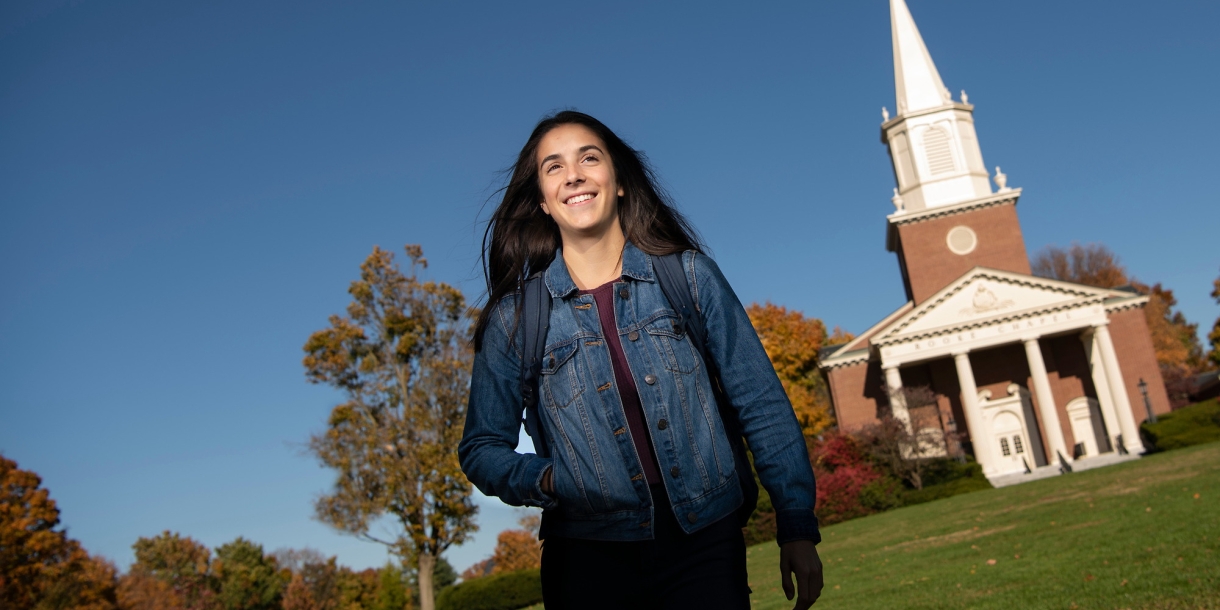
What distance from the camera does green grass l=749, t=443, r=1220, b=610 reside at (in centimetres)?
781

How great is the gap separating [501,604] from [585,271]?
89.1 ft

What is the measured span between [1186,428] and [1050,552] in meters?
26.5

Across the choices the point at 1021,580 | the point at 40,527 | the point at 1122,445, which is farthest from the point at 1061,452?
the point at 40,527

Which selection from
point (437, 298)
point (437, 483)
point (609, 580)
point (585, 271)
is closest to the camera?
point (609, 580)

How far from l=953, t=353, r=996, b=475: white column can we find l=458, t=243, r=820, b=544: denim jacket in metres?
37.6

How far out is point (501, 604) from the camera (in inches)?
1114

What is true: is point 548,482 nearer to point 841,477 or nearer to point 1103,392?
point 841,477

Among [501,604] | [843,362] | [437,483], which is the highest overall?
[843,362]

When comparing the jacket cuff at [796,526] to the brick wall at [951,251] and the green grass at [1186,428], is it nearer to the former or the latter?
the green grass at [1186,428]

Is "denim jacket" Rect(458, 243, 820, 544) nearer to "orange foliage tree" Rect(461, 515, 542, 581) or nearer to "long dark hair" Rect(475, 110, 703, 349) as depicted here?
"long dark hair" Rect(475, 110, 703, 349)

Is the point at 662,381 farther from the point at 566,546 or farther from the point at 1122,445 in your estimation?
the point at 1122,445

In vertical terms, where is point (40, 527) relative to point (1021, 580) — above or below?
above

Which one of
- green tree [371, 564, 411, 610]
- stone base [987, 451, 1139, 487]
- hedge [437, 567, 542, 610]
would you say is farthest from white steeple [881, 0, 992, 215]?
green tree [371, 564, 411, 610]

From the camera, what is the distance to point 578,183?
3.09 meters
